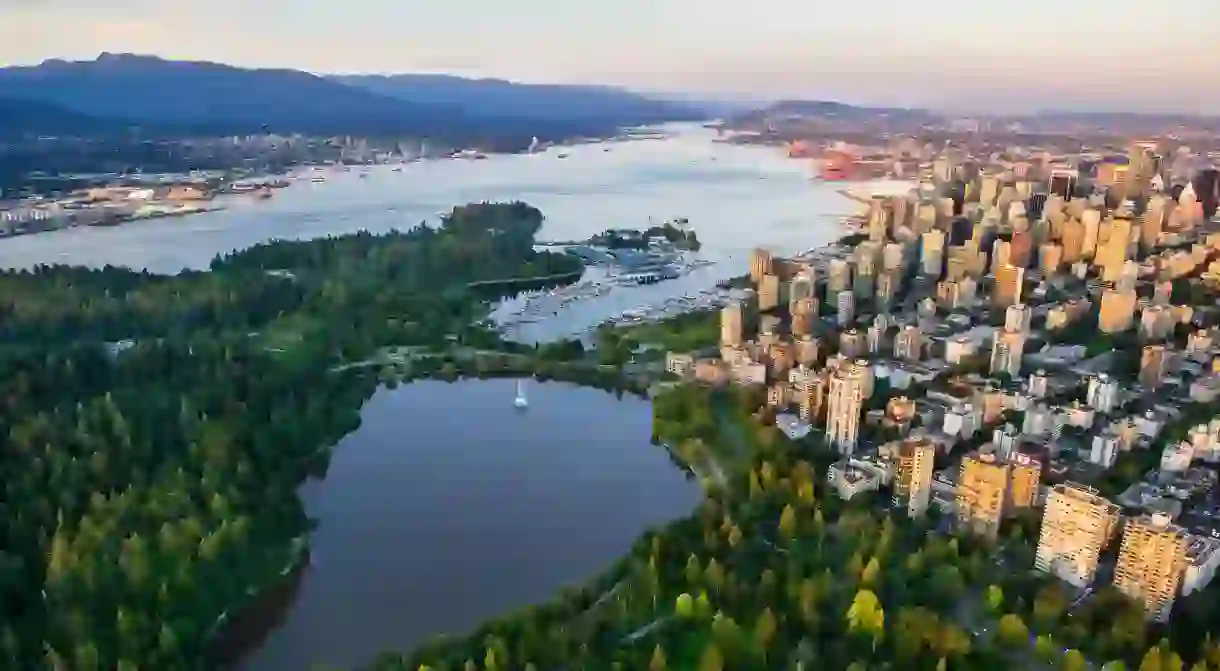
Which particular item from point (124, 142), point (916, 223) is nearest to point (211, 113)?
point (124, 142)

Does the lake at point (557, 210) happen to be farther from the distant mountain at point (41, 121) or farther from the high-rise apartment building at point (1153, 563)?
the distant mountain at point (41, 121)

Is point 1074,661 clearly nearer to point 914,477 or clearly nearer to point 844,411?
point 914,477

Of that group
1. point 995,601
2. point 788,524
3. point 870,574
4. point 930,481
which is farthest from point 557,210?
point 995,601

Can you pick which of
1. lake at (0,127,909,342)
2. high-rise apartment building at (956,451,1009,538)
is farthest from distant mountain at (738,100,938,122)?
→ high-rise apartment building at (956,451,1009,538)

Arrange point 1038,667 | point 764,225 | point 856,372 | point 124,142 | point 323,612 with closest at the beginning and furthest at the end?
point 1038,667
point 323,612
point 856,372
point 764,225
point 124,142

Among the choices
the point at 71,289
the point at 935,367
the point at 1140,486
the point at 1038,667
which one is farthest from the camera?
the point at 71,289

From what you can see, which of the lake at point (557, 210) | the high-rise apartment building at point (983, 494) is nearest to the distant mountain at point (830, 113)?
the lake at point (557, 210)

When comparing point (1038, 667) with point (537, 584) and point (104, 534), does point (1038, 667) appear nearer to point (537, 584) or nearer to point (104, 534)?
point (537, 584)

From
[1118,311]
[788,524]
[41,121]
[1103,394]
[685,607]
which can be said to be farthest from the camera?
[41,121]
